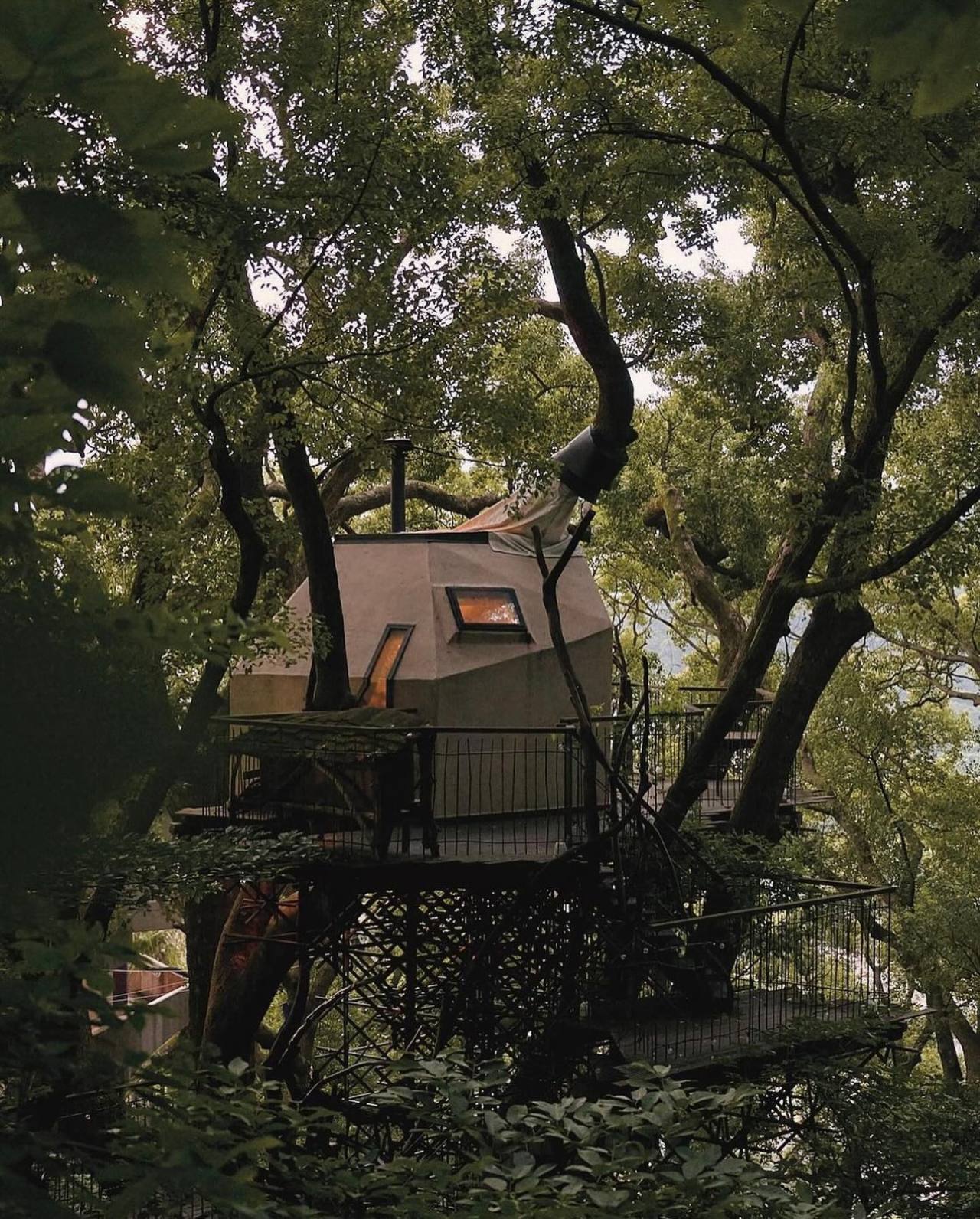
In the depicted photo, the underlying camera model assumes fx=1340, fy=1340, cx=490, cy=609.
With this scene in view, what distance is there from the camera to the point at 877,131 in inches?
446

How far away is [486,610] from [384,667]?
1.39m

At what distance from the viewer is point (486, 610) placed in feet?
51.6

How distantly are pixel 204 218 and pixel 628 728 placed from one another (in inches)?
206

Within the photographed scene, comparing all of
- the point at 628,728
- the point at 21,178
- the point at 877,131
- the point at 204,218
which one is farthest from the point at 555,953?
the point at 21,178

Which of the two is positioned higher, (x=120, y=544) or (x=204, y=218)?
(x=204, y=218)

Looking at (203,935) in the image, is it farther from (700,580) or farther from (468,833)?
(700,580)

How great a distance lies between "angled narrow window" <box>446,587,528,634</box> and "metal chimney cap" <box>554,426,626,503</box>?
1590mm

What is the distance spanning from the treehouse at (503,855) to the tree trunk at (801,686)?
1413 mm

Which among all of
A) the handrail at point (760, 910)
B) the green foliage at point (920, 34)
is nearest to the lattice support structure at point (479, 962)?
the handrail at point (760, 910)

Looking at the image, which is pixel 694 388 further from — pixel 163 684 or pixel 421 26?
pixel 163 684

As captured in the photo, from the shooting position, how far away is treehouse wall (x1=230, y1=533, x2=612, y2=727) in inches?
596

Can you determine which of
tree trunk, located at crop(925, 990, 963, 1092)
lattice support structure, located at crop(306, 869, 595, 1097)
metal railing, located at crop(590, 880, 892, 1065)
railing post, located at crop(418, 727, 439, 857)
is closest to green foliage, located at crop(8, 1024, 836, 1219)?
lattice support structure, located at crop(306, 869, 595, 1097)

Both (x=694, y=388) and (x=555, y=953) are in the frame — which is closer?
(x=555, y=953)

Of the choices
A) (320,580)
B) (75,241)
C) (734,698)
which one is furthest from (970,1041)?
(75,241)
